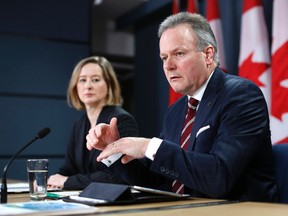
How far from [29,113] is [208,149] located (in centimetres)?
287

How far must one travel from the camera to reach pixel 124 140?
146 cm

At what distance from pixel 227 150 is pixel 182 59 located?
0.47 m

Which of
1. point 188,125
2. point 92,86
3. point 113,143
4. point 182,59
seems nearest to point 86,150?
point 92,86

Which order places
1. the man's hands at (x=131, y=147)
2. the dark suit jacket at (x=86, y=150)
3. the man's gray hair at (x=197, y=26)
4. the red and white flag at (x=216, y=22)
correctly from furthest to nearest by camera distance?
the red and white flag at (x=216, y=22) → the dark suit jacket at (x=86, y=150) → the man's gray hair at (x=197, y=26) → the man's hands at (x=131, y=147)

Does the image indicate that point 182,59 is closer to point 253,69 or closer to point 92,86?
point 92,86

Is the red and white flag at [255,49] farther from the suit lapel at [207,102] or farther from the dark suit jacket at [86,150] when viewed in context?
the suit lapel at [207,102]

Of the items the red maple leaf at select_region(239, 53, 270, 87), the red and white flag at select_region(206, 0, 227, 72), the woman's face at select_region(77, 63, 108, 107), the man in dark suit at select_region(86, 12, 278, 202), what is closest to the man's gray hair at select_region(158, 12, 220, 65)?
the man in dark suit at select_region(86, 12, 278, 202)

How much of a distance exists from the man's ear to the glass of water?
0.81 metres

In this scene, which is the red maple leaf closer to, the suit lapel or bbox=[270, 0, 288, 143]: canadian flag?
bbox=[270, 0, 288, 143]: canadian flag

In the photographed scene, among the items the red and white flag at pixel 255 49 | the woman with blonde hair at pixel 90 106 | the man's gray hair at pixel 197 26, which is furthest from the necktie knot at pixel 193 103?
the red and white flag at pixel 255 49

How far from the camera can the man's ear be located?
1.84 m

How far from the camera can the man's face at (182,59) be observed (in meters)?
1.78

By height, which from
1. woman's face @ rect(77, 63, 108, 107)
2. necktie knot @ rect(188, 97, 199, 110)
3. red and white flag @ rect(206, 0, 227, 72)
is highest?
red and white flag @ rect(206, 0, 227, 72)

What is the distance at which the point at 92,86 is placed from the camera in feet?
9.65
